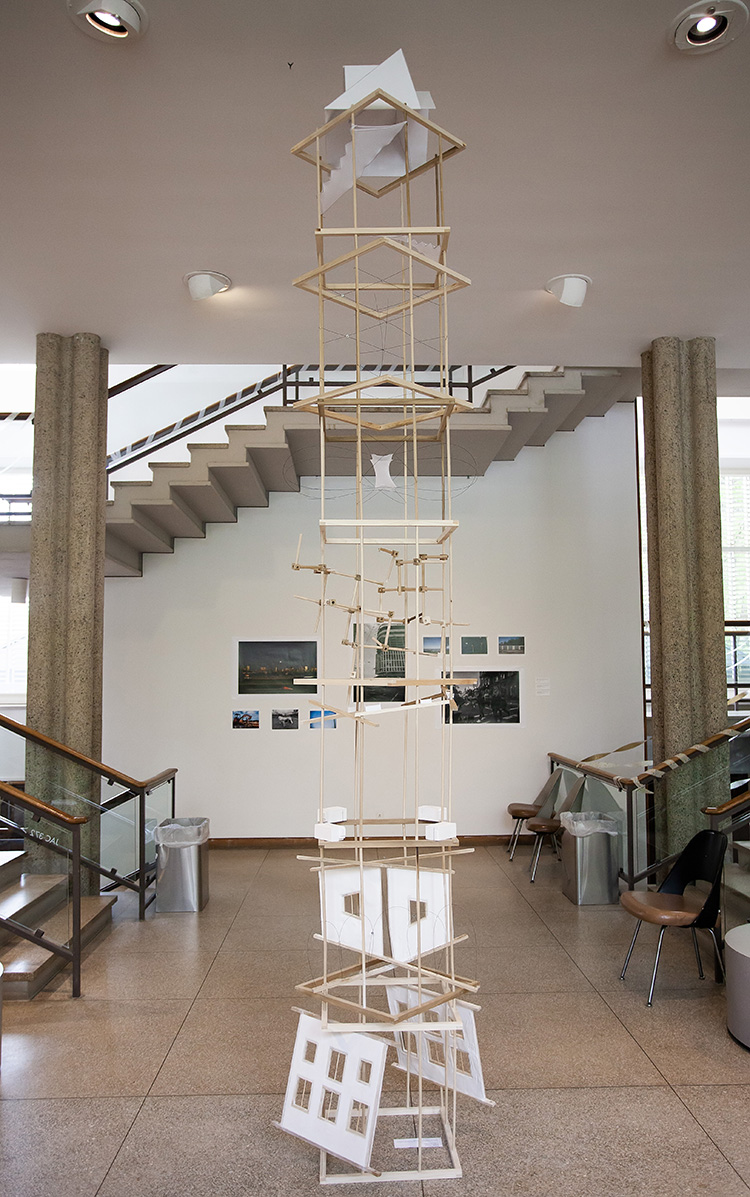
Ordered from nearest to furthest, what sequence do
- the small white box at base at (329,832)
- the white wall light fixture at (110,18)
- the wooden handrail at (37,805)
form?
the small white box at base at (329,832), the white wall light fixture at (110,18), the wooden handrail at (37,805)

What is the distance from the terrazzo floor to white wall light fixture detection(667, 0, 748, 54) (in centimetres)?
407

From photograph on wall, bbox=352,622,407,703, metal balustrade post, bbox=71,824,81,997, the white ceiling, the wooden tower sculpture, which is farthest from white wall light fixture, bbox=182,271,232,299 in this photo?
photograph on wall, bbox=352,622,407,703

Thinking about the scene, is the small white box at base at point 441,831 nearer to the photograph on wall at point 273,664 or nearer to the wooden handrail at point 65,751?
the wooden handrail at point 65,751

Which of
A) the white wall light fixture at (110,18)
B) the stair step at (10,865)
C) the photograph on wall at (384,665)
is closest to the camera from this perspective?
the white wall light fixture at (110,18)

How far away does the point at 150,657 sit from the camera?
8.39 metres

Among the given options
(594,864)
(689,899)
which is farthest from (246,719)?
(689,899)

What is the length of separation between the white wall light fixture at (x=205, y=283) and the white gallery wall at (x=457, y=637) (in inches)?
124

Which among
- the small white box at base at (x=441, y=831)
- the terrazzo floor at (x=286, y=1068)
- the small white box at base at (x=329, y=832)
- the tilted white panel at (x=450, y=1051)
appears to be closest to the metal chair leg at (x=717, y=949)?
the terrazzo floor at (x=286, y=1068)

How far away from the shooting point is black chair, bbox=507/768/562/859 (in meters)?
7.64

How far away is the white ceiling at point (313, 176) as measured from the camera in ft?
10.7

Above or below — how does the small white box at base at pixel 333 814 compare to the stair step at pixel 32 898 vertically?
above

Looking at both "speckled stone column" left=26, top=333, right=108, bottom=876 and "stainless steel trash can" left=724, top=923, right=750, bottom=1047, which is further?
"speckled stone column" left=26, top=333, right=108, bottom=876

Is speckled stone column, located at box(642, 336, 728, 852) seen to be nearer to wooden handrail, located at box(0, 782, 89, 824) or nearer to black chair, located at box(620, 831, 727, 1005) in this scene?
Answer: black chair, located at box(620, 831, 727, 1005)

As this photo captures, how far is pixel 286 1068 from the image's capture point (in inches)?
144
